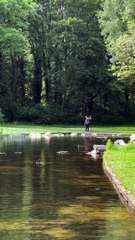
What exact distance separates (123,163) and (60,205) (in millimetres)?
7075

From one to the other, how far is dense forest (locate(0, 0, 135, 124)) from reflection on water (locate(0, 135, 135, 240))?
1850 inches

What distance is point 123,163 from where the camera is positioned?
1900cm

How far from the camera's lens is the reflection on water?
31.7 ft

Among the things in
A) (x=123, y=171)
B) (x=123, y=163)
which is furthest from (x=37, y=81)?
(x=123, y=171)

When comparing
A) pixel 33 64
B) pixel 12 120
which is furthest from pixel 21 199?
pixel 33 64

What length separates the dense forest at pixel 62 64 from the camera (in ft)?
222

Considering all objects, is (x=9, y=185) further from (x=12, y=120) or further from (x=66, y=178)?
(x=12, y=120)

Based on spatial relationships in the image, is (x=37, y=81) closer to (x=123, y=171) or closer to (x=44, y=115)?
(x=44, y=115)

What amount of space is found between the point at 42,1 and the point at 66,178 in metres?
61.8

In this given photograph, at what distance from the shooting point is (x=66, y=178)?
17.1 meters

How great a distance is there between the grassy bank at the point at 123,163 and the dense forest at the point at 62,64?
A: 133 feet

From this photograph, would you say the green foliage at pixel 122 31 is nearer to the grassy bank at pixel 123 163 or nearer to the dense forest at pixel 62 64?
the dense forest at pixel 62 64

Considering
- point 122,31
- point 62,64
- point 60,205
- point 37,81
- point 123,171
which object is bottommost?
point 60,205

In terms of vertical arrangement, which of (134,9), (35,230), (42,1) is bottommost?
(35,230)
